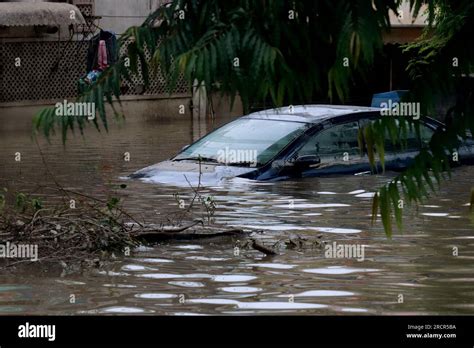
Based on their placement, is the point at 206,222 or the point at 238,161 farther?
the point at 238,161

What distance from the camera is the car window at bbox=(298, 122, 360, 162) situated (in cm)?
1573

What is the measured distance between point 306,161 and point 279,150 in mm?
394

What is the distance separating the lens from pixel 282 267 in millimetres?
10094

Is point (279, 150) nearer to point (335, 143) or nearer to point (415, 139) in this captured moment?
point (335, 143)

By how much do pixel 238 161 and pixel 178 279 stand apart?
616 cm

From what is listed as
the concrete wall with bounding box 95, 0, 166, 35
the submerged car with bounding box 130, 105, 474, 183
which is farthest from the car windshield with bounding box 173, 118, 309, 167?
the concrete wall with bounding box 95, 0, 166, 35

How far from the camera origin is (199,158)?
14.9 metres

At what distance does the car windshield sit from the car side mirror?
→ 0.87 ft

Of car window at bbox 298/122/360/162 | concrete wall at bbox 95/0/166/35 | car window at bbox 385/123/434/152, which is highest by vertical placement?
concrete wall at bbox 95/0/166/35

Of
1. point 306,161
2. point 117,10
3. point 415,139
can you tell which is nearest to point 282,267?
point 415,139

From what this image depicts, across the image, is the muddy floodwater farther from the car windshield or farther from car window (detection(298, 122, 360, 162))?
the car windshield
